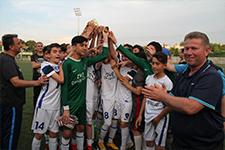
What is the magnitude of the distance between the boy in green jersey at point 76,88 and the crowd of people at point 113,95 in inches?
0.7

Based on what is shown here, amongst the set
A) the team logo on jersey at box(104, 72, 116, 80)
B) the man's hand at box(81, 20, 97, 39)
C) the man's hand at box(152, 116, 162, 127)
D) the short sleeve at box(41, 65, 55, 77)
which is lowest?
the man's hand at box(152, 116, 162, 127)

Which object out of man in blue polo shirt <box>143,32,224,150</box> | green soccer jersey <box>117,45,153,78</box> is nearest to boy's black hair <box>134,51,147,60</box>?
green soccer jersey <box>117,45,153,78</box>

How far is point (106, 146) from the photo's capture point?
231 inches

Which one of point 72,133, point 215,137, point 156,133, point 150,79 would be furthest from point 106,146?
point 215,137

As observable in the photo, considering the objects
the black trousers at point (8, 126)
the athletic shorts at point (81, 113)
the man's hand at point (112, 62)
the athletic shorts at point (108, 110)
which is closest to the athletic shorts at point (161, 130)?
the athletic shorts at point (108, 110)

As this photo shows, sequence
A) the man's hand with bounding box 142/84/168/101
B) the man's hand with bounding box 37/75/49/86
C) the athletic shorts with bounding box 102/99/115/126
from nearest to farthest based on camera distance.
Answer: the man's hand with bounding box 142/84/168/101, the man's hand with bounding box 37/75/49/86, the athletic shorts with bounding box 102/99/115/126

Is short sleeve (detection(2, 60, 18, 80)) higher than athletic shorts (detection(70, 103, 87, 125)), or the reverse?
short sleeve (detection(2, 60, 18, 80))

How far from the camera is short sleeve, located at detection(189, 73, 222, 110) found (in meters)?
2.63

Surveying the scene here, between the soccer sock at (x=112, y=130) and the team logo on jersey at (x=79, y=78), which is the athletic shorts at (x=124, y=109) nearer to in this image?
the soccer sock at (x=112, y=130)

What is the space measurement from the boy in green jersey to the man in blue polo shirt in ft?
7.84

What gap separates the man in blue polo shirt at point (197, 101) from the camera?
261 cm

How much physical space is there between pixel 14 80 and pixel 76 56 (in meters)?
1.20

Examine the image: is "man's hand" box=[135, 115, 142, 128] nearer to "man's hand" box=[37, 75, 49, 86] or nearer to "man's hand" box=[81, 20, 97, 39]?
"man's hand" box=[37, 75, 49, 86]

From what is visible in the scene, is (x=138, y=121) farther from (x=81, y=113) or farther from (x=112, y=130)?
(x=81, y=113)
